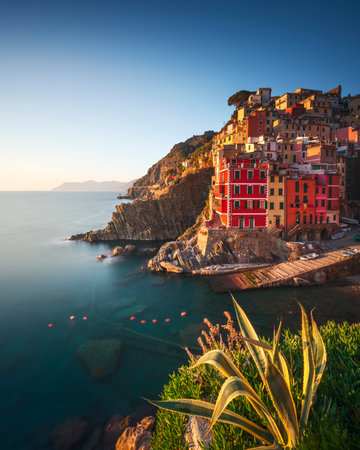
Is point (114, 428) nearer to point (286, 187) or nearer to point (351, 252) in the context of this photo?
point (351, 252)

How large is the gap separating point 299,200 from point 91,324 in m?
27.4

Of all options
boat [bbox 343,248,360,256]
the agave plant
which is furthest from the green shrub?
boat [bbox 343,248,360,256]

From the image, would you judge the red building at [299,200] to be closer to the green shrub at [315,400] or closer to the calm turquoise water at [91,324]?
the calm turquoise water at [91,324]

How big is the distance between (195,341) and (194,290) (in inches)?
338

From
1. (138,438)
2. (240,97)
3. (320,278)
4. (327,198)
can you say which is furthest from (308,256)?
(240,97)

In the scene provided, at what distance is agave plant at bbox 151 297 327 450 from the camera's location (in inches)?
161

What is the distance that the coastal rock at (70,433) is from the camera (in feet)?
35.2

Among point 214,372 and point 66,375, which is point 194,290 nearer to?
point 66,375

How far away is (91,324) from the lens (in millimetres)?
20594

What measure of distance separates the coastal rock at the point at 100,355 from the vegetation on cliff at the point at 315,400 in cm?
937

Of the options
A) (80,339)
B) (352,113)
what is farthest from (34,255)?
(352,113)

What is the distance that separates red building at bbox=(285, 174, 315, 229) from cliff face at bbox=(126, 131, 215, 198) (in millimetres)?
63347

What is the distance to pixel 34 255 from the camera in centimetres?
4338

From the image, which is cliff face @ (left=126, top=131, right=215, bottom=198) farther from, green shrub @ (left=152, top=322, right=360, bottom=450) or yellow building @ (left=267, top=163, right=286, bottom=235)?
green shrub @ (left=152, top=322, right=360, bottom=450)
